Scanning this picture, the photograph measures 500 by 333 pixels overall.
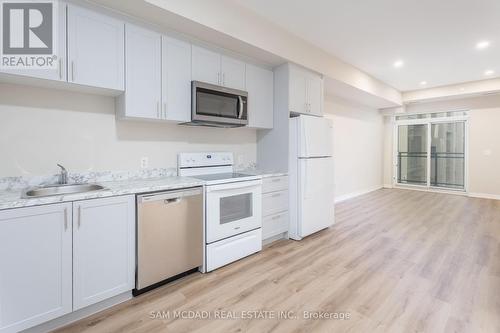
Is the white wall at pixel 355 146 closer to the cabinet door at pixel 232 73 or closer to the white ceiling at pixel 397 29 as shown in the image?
the white ceiling at pixel 397 29

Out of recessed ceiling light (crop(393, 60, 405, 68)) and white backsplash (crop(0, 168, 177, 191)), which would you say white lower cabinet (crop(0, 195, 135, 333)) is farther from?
recessed ceiling light (crop(393, 60, 405, 68))

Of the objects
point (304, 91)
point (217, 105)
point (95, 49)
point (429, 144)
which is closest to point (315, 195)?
point (304, 91)

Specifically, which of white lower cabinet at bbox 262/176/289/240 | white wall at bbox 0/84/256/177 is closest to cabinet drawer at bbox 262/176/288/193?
white lower cabinet at bbox 262/176/289/240

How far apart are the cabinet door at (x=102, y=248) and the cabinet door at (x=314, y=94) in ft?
9.20

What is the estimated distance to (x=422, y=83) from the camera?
5.79m

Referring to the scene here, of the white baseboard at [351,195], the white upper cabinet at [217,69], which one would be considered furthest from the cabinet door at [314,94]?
the white baseboard at [351,195]

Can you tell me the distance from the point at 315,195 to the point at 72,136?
9.70 ft

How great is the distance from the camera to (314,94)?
3.73m

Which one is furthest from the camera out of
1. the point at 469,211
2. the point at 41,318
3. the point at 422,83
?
the point at 422,83

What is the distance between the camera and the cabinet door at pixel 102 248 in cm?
177

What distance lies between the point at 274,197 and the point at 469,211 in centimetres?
434

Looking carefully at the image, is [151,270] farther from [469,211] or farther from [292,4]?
[469,211]

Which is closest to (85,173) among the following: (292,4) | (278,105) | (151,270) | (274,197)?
(151,270)

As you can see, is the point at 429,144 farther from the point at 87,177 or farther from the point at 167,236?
the point at 87,177
